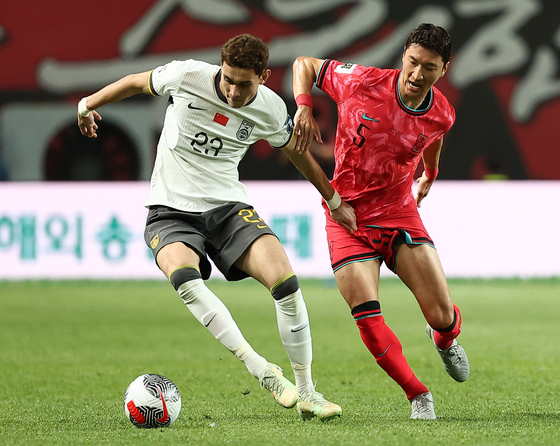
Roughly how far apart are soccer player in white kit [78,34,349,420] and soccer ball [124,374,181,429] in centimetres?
43

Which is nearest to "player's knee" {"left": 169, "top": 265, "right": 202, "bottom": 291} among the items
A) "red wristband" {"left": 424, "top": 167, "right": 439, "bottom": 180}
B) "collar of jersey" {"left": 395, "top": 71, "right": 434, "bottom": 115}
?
"collar of jersey" {"left": 395, "top": 71, "right": 434, "bottom": 115}

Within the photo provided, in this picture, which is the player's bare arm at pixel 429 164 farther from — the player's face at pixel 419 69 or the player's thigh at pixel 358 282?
the player's thigh at pixel 358 282

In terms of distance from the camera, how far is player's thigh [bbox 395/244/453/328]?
5.11 m

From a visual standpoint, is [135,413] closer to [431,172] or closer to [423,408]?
[423,408]

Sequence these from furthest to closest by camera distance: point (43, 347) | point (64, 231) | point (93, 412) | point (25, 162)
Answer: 1. point (25, 162)
2. point (64, 231)
3. point (43, 347)
4. point (93, 412)

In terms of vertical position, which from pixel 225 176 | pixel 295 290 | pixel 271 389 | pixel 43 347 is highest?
pixel 225 176

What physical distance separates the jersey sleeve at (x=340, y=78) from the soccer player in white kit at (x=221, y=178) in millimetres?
374

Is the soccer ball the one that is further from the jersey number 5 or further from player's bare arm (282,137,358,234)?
the jersey number 5

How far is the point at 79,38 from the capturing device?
1683 centimetres

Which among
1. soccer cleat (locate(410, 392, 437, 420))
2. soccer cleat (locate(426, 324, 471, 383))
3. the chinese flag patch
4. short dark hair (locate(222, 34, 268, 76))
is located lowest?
soccer cleat (locate(410, 392, 437, 420))

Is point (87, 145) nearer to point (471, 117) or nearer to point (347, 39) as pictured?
point (347, 39)

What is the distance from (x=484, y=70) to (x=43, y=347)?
11.6m

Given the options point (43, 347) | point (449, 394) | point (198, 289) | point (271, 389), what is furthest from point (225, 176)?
point (43, 347)

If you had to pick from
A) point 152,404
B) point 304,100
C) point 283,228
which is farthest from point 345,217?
point 283,228
